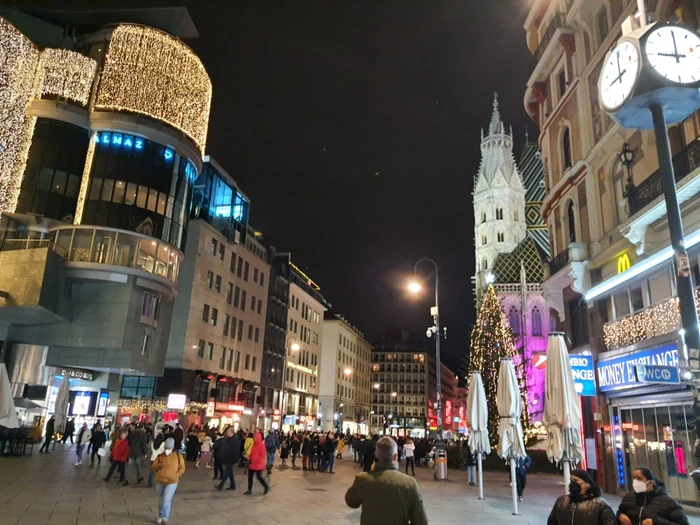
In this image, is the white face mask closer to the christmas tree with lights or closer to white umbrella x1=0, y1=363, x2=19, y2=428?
white umbrella x1=0, y1=363, x2=19, y2=428

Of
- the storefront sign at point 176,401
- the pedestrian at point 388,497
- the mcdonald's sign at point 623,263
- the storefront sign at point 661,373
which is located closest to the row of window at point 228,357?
the storefront sign at point 176,401

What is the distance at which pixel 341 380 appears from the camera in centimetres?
8950

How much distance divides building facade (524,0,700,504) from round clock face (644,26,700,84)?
458 cm

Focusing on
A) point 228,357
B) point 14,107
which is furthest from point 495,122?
point 14,107

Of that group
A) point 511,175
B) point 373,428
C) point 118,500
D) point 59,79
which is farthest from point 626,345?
point 373,428

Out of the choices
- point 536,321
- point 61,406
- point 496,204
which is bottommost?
point 61,406

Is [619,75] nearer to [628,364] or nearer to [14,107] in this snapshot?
[628,364]

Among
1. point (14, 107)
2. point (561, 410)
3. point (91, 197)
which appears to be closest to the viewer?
point (561, 410)

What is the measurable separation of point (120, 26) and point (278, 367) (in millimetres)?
39427

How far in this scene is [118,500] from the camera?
13383mm

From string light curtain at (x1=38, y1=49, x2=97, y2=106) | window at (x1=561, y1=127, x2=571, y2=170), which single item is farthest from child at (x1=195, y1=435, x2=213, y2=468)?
string light curtain at (x1=38, y1=49, x2=97, y2=106)

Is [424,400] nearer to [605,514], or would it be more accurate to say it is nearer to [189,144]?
[189,144]

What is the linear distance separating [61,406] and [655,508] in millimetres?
37348

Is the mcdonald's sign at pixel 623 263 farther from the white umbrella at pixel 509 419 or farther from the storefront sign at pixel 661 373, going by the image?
the storefront sign at pixel 661 373
